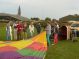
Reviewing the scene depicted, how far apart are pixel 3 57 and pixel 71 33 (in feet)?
61.2

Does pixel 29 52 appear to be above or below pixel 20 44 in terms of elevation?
below

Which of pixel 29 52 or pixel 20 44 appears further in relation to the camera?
pixel 20 44

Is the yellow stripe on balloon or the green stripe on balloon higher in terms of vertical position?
the yellow stripe on balloon

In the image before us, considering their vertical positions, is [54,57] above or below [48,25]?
below

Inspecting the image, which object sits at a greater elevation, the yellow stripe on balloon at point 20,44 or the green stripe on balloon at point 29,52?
the yellow stripe on balloon at point 20,44

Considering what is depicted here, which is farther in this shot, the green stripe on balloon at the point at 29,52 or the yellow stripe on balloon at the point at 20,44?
the yellow stripe on balloon at the point at 20,44

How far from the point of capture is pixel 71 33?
30.5m

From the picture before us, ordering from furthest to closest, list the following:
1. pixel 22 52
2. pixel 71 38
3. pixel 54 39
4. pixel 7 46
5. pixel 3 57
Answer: pixel 71 38 < pixel 54 39 < pixel 7 46 < pixel 22 52 < pixel 3 57

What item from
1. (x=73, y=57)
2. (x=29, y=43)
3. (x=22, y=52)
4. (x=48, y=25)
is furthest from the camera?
(x=48, y=25)

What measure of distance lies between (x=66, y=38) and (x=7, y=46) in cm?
1693

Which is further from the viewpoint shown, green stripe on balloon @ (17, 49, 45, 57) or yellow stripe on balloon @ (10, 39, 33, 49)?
yellow stripe on balloon @ (10, 39, 33, 49)

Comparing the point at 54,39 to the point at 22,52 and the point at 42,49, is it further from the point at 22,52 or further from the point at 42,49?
the point at 22,52

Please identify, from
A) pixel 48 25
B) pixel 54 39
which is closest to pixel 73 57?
pixel 48 25

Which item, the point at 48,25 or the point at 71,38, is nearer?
the point at 48,25
